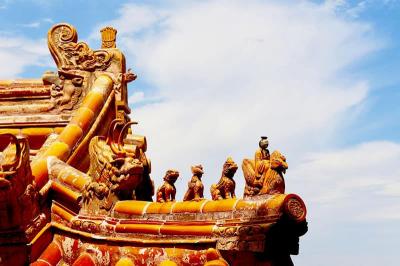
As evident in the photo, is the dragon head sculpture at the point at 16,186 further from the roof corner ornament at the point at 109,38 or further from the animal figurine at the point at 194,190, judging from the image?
the roof corner ornament at the point at 109,38

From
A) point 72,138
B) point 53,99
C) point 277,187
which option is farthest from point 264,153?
point 53,99

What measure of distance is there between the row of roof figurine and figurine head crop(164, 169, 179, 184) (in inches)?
12.1

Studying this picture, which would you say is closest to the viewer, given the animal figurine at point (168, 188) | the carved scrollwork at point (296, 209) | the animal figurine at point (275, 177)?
the carved scrollwork at point (296, 209)

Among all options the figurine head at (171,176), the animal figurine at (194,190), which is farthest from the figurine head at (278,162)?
the figurine head at (171,176)

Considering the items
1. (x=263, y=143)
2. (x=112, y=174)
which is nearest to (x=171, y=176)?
(x=112, y=174)

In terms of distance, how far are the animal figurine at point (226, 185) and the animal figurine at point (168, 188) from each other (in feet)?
3.24

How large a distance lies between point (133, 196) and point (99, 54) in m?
4.74

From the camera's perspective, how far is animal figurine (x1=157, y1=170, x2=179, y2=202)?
40.3 feet

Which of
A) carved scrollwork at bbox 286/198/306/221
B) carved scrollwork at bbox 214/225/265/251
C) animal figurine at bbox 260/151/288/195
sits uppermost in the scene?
animal figurine at bbox 260/151/288/195

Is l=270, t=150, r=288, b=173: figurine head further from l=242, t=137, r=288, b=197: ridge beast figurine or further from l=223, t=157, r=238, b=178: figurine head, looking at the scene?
l=223, t=157, r=238, b=178: figurine head

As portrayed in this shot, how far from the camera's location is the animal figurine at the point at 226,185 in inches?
452

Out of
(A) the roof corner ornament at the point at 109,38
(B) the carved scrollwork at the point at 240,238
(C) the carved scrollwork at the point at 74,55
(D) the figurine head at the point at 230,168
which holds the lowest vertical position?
(B) the carved scrollwork at the point at 240,238

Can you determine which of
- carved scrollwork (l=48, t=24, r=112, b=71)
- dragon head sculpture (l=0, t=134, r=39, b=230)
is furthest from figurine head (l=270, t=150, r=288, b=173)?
carved scrollwork (l=48, t=24, r=112, b=71)

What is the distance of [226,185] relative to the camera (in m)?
11.5
